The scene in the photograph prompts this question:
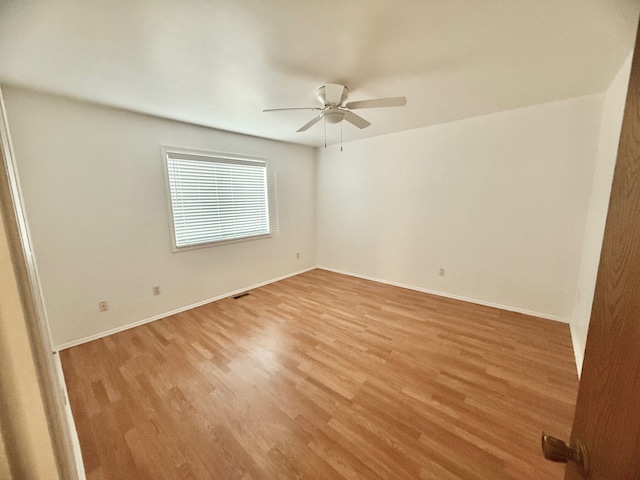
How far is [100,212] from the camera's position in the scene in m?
2.46

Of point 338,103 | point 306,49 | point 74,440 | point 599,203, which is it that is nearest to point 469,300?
point 599,203

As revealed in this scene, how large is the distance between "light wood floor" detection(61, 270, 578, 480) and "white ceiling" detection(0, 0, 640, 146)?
2.34 m

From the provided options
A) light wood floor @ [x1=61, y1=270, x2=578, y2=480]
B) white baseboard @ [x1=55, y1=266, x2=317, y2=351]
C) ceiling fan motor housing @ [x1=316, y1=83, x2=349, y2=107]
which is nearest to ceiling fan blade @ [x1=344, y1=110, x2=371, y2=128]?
ceiling fan motor housing @ [x1=316, y1=83, x2=349, y2=107]

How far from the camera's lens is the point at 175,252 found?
302cm

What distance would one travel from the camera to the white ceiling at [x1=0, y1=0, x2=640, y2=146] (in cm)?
128

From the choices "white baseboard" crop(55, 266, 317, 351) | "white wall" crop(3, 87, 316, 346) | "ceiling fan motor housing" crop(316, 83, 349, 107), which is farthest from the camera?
"white baseboard" crop(55, 266, 317, 351)

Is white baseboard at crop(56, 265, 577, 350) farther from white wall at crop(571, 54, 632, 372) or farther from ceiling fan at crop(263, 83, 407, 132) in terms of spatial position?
ceiling fan at crop(263, 83, 407, 132)

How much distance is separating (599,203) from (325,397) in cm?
281

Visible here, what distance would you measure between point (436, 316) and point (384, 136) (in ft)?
8.84

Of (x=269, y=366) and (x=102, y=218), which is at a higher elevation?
(x=102, y=218)

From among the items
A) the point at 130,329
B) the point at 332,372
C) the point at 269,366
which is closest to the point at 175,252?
the point at 130,329

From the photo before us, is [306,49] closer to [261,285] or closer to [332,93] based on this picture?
[332,93]

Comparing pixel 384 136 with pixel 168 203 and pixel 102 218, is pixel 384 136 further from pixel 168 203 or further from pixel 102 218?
pixel 102 218

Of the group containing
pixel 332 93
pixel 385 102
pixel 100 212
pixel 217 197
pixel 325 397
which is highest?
pixel 332 93
